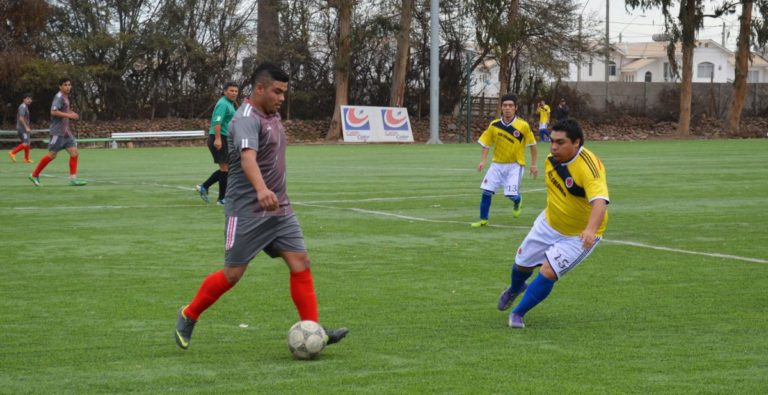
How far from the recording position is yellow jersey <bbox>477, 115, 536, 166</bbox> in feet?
46.5

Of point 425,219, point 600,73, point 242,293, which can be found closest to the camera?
point 242,293

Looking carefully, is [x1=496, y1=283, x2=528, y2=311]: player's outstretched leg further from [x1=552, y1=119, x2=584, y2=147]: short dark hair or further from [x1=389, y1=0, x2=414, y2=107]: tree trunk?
[x1=389, y1=0, x2=414, y2=107]: tree trunk

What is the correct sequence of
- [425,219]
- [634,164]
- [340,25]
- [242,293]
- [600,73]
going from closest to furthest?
[242,293] < [425,219] < [634,164] < [340,25] < [600,73]

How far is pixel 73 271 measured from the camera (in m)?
9.74

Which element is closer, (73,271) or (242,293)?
(242,293)

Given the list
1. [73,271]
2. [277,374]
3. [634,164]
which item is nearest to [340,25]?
[634,164]

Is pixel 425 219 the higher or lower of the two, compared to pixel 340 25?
lower

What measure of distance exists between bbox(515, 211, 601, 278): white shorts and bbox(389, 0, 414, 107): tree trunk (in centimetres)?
4404

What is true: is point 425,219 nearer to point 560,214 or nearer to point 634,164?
point 560,214

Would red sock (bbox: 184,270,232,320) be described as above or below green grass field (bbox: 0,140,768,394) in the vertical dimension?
above

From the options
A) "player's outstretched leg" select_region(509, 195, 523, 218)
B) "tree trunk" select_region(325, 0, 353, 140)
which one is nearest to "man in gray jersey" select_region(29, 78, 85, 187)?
"player's outstretched leg" select_region(509, 195, 523, 218)

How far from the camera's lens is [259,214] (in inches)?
248

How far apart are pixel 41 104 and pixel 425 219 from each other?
121 feet

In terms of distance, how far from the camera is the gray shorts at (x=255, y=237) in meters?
6.32
